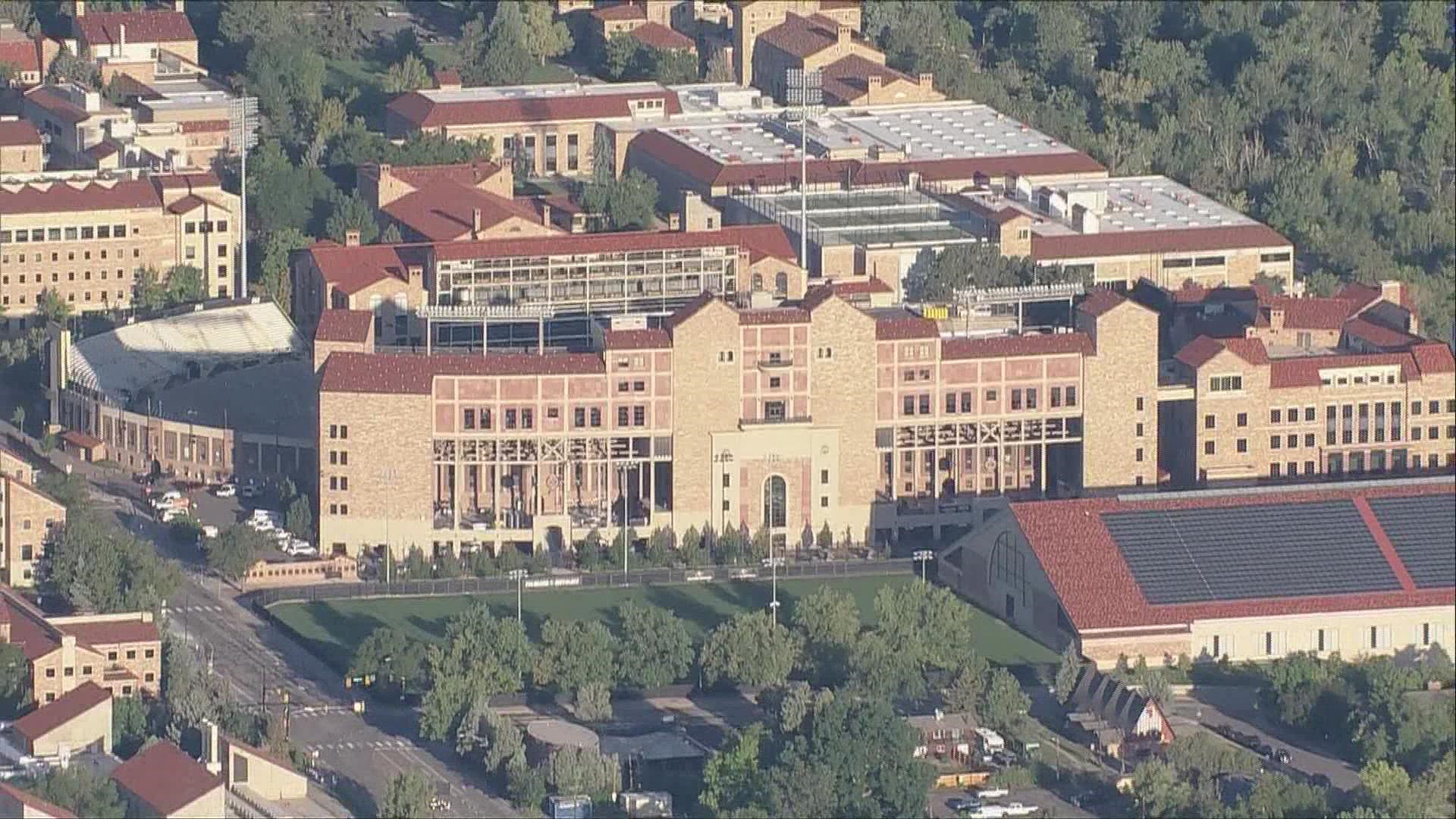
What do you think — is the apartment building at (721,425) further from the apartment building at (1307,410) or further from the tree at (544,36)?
the tree at (544,36)

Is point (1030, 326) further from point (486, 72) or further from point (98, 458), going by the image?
point (486, 72)

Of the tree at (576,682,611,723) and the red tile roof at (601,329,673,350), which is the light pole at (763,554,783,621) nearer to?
the red tile roof at (601,329,673,350)

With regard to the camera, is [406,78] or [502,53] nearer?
[406,78]

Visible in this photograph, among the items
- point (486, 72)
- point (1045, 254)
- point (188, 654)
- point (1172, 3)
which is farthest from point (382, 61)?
point (188, 654)

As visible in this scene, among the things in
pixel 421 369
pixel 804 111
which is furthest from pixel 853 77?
pixel 421 369

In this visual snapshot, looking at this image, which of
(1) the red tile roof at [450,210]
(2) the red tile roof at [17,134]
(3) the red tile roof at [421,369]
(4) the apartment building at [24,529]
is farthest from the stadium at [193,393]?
(2) the red tile roof at [17,134]

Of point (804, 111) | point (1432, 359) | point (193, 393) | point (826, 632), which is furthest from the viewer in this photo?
point (804, 111)

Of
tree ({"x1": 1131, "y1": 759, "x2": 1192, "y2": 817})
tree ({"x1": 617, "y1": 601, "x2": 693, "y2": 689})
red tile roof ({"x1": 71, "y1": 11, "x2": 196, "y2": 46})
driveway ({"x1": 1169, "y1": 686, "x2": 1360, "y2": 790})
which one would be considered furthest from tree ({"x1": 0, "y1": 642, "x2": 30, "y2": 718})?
red tile roof ({"x1": 71, "y1": 11, "x2": 196, "y2": 46})

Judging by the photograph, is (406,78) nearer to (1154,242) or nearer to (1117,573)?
(1154,242)
